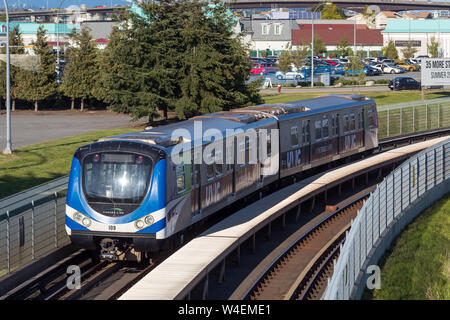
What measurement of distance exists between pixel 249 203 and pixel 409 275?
8013 millimetres

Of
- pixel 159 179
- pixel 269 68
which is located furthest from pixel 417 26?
pixel 159 179

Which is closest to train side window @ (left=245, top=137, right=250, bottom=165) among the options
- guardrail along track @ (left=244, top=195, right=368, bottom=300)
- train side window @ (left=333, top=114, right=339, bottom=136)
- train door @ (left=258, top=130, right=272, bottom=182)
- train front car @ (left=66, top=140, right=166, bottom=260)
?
train door @ (left=258, top=130, right=272, bottom=182)

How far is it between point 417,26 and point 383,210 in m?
110

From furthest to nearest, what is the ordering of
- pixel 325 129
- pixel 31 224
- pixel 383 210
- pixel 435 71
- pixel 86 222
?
pixel 435 71 < pixel 325 129 < pixel 383 210 < pixel 86 222 < pixel 31 224

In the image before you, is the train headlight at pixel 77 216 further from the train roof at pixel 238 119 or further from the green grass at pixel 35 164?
the green grass at pixel 35 164

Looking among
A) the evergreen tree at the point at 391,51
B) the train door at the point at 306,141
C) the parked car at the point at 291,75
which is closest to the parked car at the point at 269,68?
the parked car at the point at 291,75

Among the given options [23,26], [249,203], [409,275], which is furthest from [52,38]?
[409,275]

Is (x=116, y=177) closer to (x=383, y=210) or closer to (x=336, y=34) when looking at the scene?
(x=383, y=210)

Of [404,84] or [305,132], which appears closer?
[305,132]

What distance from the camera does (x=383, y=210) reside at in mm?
17438

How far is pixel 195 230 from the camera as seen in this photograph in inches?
744

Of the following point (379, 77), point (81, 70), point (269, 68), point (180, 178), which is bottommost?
point (180, 178)

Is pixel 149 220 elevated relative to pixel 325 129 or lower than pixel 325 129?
lower

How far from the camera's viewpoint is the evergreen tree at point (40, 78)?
52.8 m
